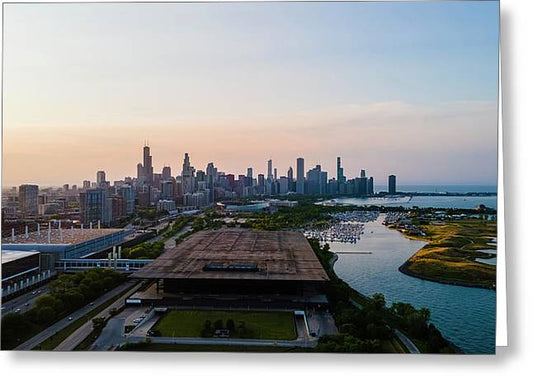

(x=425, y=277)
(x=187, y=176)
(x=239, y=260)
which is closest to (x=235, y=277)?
(x=239, y=260)

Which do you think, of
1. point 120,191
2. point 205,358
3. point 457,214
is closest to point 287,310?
point 205,358

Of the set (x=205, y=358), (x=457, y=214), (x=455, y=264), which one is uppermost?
(x=457, y=214)

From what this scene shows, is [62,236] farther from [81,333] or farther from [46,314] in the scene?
[81,333]

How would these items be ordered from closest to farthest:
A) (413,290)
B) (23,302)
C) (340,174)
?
1. (23,302)
2. (413,290)
3. (340,174)

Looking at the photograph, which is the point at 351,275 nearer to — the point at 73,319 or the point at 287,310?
the point at 287,310

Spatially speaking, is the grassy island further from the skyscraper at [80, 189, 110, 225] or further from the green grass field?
the skyscraper at [80, 189, 110, 225]

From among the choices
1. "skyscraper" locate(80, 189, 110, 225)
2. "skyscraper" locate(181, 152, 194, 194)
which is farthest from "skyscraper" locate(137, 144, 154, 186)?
"skyscraper" locate(80, 189, 110, 225)

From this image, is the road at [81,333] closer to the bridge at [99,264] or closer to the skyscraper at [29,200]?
the bridge at [99,264]
